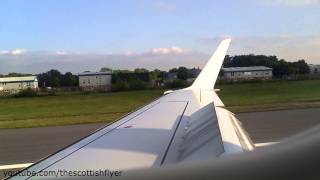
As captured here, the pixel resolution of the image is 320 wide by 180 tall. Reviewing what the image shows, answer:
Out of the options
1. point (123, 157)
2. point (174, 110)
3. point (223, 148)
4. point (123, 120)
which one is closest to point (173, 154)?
point (123, 157)

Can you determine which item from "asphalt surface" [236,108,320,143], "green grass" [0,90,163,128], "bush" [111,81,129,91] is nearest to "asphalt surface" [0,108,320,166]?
"asphalt surface" [236,108,320,143]

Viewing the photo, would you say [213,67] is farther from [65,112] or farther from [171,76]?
[171,76]

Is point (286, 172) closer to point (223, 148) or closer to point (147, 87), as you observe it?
point (223, 148)

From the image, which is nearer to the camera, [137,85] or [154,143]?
Answer: [154,143]

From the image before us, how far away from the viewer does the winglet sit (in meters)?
7.84

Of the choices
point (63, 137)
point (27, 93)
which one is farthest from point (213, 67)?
point (27, 93)

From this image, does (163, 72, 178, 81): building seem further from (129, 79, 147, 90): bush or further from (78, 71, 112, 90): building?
(78, 71, 112, 90): building

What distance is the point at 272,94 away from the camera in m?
35.1

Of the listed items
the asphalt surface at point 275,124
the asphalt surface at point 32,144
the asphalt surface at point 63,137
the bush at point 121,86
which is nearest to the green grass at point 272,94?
the asphalt surface at point 275,124

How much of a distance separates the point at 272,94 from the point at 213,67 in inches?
1110

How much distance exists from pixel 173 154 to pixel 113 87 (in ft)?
191

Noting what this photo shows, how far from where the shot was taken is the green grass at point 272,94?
28.3m

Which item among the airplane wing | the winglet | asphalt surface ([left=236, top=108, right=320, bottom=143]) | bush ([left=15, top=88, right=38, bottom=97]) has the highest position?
the winglet

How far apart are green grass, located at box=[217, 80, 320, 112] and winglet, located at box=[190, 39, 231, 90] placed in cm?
1873
